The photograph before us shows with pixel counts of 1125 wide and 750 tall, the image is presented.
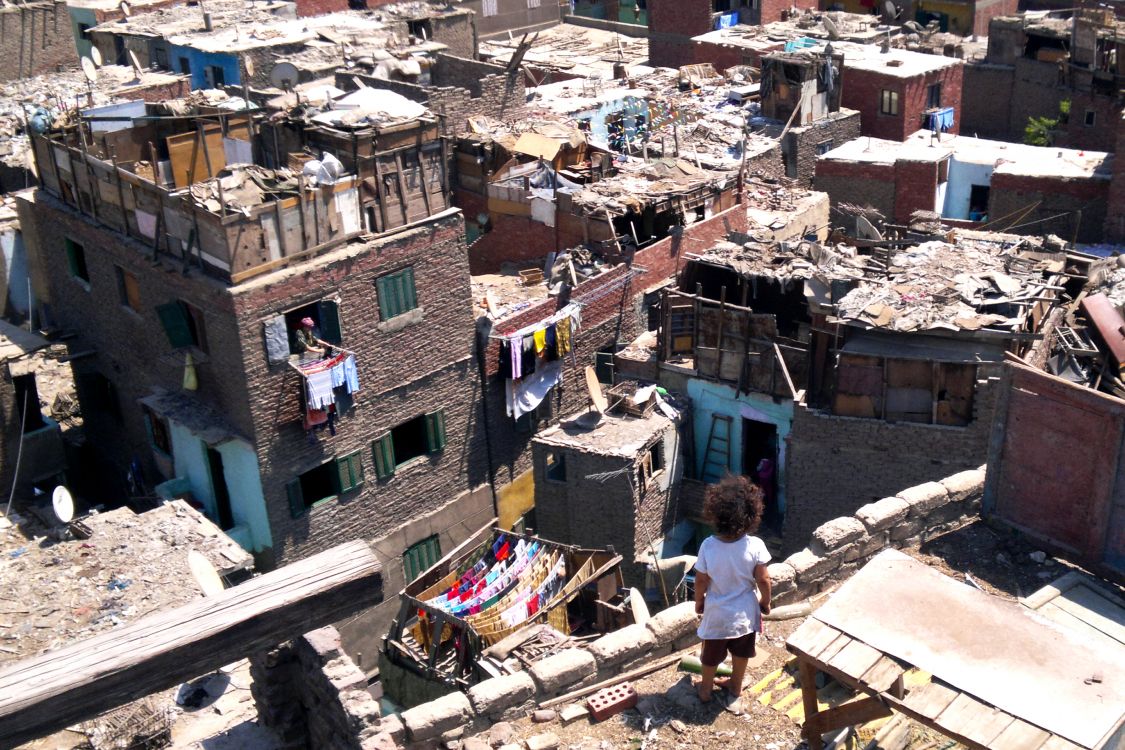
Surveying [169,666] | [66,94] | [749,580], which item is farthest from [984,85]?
[169,666]

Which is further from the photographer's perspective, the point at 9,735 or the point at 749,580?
the point at 749,580

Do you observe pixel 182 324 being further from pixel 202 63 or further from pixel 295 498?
pixel 202 63

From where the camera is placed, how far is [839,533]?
15.9 meters

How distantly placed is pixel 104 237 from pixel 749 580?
1976 cm

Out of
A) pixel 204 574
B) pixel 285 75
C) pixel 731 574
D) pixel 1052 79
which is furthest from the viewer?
pixel 1052 79

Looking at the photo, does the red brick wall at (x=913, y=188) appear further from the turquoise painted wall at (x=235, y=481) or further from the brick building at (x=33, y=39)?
the brick building at (x=33, y=39)

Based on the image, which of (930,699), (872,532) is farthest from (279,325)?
(930,699)

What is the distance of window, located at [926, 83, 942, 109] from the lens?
1703 inches

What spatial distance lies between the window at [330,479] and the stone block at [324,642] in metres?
13.6

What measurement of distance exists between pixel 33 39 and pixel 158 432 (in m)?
23.6

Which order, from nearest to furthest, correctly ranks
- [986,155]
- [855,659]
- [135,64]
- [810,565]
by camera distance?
[855,659]
[810,565]
[986,155]
[135,64]

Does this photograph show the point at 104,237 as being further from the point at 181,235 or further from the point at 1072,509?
the point at 1072,509

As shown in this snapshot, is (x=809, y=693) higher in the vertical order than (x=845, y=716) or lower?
higher

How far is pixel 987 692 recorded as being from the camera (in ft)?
36.5
